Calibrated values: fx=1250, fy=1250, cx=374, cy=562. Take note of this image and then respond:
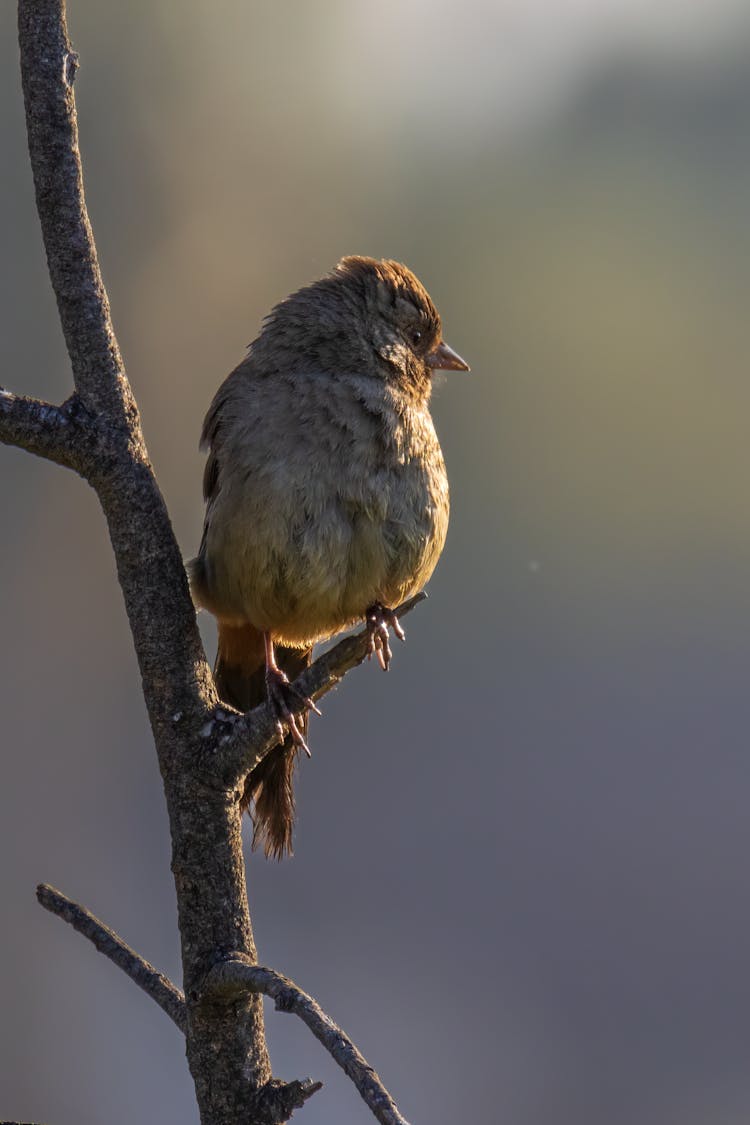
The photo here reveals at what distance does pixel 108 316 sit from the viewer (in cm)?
262

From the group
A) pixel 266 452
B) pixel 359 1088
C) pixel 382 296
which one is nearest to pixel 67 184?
pixel 266 452

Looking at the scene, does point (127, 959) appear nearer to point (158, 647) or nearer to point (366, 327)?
point (158, 647)

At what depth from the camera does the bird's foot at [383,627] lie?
3.19 meters

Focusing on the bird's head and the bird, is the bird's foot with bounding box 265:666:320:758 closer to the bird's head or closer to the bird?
the bird

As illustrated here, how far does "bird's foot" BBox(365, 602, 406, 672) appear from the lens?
125 inches

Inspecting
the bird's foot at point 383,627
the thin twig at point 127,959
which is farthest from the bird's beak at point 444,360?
the thin twig at point 127,959

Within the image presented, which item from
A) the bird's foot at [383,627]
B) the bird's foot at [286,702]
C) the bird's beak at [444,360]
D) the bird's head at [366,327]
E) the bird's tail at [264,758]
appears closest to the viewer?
the bird's foot at [286,702]

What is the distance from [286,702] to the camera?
2842 mm

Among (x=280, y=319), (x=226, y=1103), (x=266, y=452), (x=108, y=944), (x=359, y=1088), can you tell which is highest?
(x=280, y=319)

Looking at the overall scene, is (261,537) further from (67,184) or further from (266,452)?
(67,184)

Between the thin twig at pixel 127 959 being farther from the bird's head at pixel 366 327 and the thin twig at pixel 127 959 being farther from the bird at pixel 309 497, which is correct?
the bird's head at pixel 366 327

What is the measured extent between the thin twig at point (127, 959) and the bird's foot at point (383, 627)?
0.97 m

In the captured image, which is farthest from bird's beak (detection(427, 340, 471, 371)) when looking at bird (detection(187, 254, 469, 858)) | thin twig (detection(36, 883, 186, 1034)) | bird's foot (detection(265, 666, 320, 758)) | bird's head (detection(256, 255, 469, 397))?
thin twig (detection(36, 883, 186, 1034))

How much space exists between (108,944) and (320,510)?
122 cm
